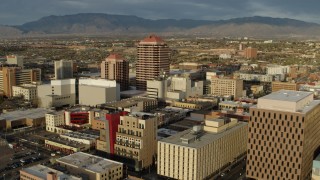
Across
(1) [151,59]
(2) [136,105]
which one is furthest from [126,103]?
(1) [151,59]

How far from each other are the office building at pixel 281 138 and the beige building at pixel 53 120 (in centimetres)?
4280

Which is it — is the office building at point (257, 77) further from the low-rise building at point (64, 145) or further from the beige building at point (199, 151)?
the low-rise building at point (64, 145)

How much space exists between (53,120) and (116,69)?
124ft

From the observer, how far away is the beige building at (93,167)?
155 ft

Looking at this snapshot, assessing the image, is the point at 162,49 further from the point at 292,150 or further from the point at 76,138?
the point at 292,150

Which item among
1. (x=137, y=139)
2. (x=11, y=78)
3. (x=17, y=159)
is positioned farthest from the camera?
(x=11, y=78)

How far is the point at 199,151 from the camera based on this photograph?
1884 inches

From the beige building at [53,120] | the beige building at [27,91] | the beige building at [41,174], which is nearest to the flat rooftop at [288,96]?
the beige building at [41,174]

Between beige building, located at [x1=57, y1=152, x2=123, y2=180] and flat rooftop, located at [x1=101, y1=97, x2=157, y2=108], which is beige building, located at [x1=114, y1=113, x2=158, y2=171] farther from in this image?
flat rooftop, located at [x1=101, y1=97, x2=157, y2=108]

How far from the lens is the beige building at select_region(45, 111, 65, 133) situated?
76.3 metres

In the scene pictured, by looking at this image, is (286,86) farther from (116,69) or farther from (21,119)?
(21,119)

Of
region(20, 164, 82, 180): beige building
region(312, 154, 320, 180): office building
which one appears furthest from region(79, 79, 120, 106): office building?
region(312, 154, 320, 180): office building

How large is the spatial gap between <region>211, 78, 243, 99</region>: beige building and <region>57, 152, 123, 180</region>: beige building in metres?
60.1

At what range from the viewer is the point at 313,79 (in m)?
124
